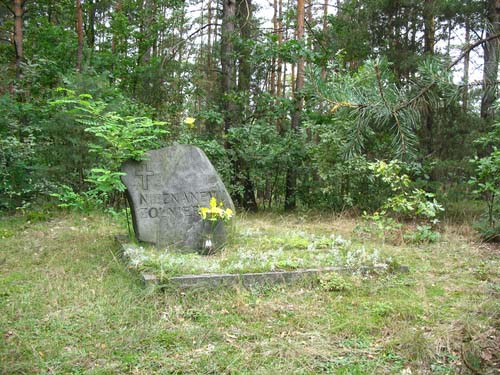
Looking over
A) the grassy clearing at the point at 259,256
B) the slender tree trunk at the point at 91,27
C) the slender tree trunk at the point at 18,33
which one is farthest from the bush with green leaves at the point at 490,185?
the slender tree trunk at the point at 91,27

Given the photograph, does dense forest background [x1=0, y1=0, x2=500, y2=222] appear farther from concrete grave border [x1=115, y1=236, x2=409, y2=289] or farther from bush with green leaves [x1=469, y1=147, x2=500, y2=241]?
concrete grave border [x1=115, y1=236, x2=409, y2=289]

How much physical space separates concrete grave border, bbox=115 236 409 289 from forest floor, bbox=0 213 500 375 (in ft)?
0.30

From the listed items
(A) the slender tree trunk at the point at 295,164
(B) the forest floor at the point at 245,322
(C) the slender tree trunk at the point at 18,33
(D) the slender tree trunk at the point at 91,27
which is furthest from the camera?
(D) the slender tree trunk at the point at 91,27

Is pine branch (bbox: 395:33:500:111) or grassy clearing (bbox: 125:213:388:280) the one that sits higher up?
pine branch (bbox: 395:33:500:111)

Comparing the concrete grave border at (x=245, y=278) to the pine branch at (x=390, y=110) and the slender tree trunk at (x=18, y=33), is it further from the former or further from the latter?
the slender tree trunk at (x=18, y=33)

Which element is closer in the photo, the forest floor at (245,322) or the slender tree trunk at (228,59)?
the forest floor at (245,322)

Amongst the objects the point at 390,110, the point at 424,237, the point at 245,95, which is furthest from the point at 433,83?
the point at 245,95

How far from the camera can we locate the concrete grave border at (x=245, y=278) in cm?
451

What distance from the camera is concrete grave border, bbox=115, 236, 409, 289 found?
451 cm

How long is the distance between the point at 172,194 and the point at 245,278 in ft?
6.14

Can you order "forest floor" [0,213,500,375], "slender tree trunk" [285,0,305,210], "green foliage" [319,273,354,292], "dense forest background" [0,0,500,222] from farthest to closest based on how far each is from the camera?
1. "slender tree trunk" [285,0,305,210]
2. "dense forest background" [0,0,500,222]
3. "green foliage" [319,273,354,292]
4. "forest floor" [0,213,500,375]

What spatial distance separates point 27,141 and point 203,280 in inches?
264

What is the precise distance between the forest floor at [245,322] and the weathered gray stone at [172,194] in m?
0.71

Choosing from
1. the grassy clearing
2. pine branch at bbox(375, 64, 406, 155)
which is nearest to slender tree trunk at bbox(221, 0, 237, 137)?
the grassy clearing
